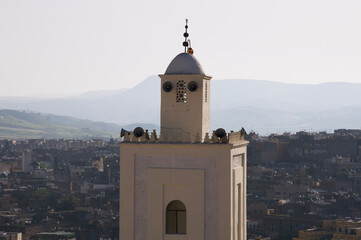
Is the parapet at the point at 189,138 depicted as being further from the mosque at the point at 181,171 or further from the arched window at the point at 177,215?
the arched window at the point at 177,215

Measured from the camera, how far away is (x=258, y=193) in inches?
4865

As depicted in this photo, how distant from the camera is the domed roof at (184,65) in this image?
15.6 meters

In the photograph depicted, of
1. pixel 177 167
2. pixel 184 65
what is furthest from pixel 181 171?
pixel 184 65

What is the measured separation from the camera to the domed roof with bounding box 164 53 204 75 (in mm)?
15586

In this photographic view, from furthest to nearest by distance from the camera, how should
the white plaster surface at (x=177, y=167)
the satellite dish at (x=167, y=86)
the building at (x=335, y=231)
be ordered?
the building at (x=335, y=231) < the satellite dish at (x=167, y=86) < the white plaster surface at (x=177, y=167)

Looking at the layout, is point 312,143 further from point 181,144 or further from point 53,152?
point 181,144

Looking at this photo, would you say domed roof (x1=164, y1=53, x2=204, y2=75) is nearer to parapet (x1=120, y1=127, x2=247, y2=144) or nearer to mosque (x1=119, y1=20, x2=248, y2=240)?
mosque (x1=119, y1=20, x2=248, y2=240)

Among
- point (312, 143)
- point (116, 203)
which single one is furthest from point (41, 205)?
point (312, 143)

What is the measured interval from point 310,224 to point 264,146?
7064cm

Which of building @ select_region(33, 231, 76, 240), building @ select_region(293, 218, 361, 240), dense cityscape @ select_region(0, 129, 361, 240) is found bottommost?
building @ select_region(33, 231, 76, 240)

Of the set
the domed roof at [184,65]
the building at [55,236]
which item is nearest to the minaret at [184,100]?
the domed roof at [184,65]

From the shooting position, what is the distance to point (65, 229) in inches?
3863

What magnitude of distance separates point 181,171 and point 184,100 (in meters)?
1.00

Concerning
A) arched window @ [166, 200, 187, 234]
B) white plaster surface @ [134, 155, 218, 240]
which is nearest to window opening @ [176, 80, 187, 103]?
white plaster surface @ [134, 155, 218, 240]
